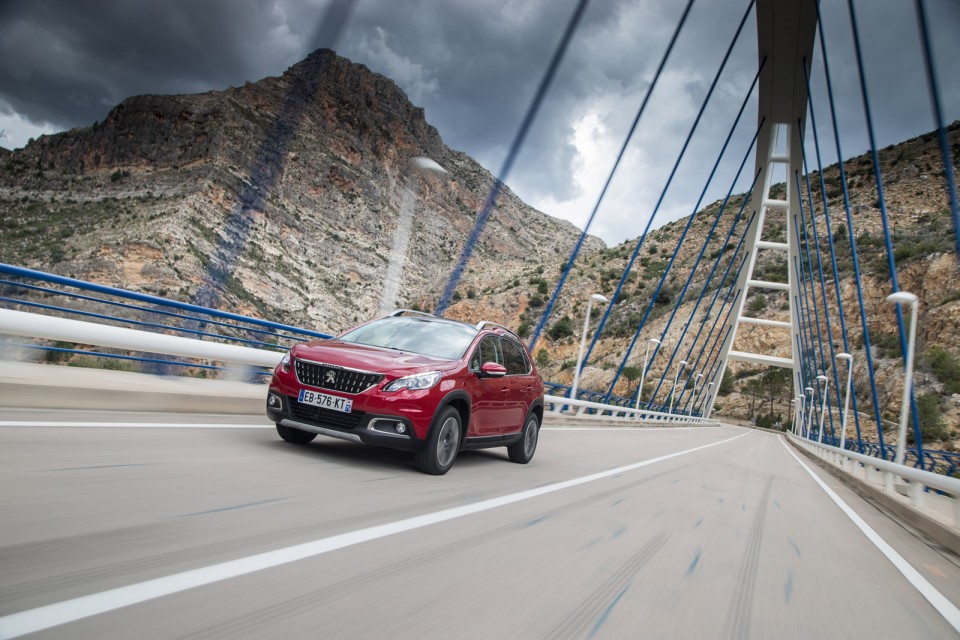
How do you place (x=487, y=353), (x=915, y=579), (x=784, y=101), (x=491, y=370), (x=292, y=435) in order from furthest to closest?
(x=784, y=101) < (x=487, y=353) < (x=491, y=370) < (x=292, y=435) < (x=915, y=579)

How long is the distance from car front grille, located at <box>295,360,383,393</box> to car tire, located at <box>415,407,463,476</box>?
0.78 meters

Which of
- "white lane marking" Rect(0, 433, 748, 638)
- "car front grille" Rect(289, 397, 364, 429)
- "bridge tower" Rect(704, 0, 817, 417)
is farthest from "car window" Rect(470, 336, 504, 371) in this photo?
"bridge tower" Rect(704, 0, 817, 417)

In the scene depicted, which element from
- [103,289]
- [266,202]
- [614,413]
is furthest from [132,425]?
[266,202]

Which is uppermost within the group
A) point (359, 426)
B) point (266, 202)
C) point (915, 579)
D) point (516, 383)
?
point (266, 202)

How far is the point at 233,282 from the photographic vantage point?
67438 mm

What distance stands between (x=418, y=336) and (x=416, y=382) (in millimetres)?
1430

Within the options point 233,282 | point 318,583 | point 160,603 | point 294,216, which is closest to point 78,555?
point 160,603

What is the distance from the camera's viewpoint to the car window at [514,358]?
8734 millimetres

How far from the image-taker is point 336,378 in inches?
254

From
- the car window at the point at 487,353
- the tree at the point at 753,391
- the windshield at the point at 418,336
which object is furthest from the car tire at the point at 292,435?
the tree at the point at 753,391

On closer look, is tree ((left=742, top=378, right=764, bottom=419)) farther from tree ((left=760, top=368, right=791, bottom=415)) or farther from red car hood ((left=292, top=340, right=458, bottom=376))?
red car hood ((left=292, top=340, right=458, bottom=376))

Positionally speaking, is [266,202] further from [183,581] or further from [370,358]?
[183,581]

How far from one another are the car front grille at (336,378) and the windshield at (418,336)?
3.35 feet

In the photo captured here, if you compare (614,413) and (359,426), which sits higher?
(614,413)
